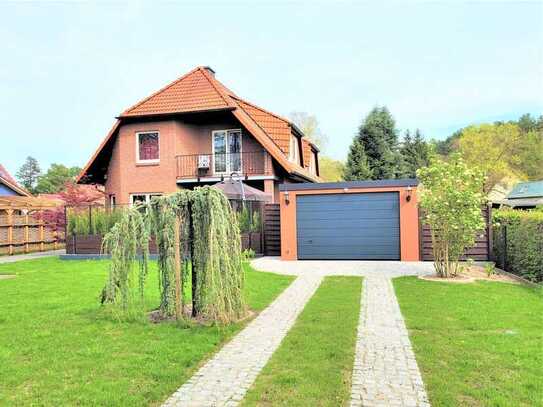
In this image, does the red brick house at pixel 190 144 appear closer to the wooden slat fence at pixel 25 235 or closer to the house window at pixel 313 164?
the wooden slat fence at pixel 25 235

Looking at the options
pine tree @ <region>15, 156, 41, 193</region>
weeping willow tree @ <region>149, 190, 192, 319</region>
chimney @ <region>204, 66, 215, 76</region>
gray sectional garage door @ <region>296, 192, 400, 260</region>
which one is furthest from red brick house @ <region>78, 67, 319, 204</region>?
pine tree @ <region>15, 156, 41, 193</region>

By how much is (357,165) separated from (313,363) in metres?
26.7

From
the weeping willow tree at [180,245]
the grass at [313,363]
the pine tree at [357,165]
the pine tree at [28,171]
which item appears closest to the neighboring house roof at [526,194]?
the pine tree at [357,165]

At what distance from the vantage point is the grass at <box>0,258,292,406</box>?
4047 mm

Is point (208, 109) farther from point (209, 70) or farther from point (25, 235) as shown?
point (25, 235)

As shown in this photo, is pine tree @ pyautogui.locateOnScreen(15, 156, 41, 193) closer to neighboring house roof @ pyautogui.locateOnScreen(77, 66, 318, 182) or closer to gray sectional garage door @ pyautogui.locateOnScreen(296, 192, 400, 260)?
neighboring house roof @ pyautogui.locateOnScreen(77, 66, 318, 182)

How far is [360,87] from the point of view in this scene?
23.1 metres

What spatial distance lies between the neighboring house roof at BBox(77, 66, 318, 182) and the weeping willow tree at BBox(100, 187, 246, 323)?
12771 mm

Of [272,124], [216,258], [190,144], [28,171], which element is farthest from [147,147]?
[28,171]

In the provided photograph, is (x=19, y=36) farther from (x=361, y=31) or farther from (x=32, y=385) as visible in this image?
(x=32, y=385)

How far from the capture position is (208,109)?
66.2 feet

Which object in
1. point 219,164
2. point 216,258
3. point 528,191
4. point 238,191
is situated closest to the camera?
point 216,258

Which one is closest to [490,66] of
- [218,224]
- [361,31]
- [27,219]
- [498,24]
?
[498,24]

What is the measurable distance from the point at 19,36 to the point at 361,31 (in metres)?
9.43
